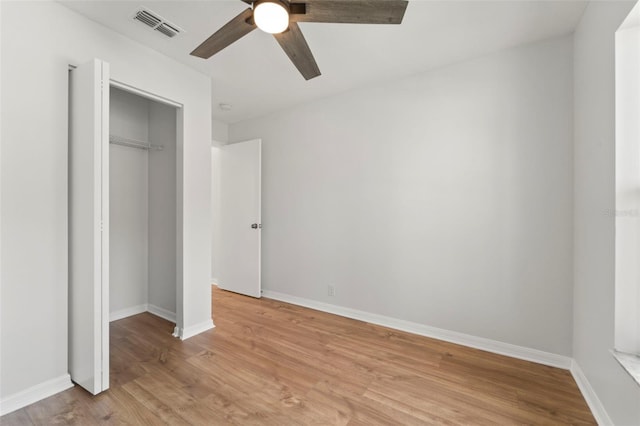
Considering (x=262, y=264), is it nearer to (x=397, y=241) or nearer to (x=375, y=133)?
(x=397, y=241)

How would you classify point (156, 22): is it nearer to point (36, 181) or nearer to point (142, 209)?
point (36, 181)

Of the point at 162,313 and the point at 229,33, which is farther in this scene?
the point at 162,313

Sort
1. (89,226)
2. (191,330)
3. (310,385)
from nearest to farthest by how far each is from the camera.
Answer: (89,226) → (310,385) → (191,330)

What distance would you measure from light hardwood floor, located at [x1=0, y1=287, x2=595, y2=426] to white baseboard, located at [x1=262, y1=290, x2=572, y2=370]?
76 millimetres

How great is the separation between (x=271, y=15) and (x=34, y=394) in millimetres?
2715

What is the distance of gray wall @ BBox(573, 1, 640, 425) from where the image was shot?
1486 millimetres

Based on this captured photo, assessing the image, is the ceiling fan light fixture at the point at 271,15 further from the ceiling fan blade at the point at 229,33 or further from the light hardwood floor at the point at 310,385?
the light hardwood floor at the point at 310,385

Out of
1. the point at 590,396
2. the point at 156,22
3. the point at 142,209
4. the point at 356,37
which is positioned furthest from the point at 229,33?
the point at 590,396

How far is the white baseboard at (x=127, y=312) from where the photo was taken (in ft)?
10.3

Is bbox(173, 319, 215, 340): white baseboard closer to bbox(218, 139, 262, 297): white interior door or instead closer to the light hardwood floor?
the light hardwood floor

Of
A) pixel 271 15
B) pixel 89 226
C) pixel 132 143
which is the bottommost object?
pixel 89 226

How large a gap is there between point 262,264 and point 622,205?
362 centimetres

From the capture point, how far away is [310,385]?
6.45 ft

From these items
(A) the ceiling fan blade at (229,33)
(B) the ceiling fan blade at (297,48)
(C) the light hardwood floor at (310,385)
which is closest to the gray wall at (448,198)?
(C) the light hardwood floor at (310,385)
